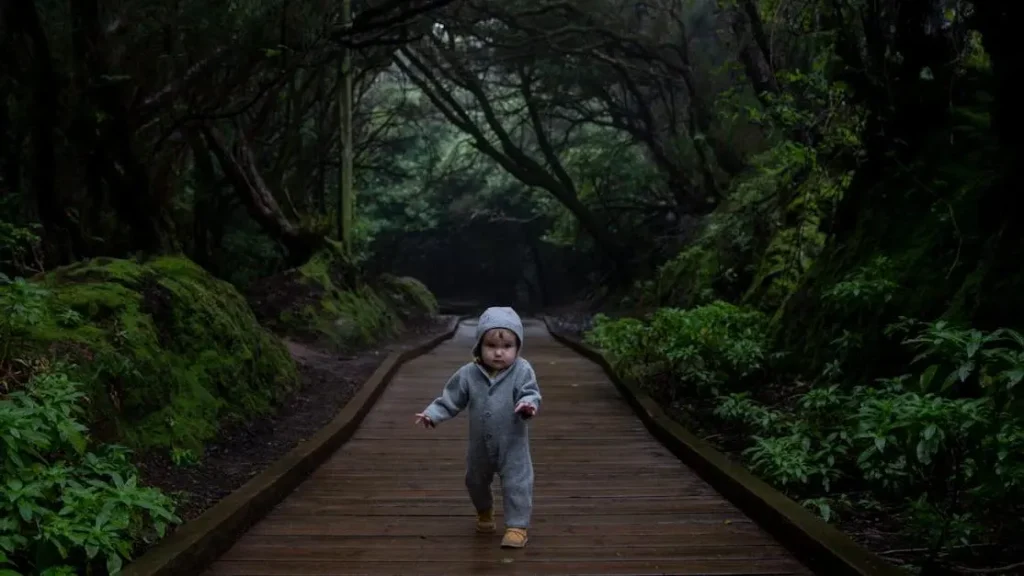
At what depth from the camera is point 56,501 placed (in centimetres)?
373

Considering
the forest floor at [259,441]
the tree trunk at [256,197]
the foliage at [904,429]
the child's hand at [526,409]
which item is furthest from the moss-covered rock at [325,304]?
the child's hand at [526,409]

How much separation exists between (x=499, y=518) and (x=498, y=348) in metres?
1.14

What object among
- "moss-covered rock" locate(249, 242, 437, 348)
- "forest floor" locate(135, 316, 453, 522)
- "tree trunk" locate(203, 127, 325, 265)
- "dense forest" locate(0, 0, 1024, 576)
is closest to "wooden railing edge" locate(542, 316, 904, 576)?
"dense forest" locate(0, 0, 1024, 576)

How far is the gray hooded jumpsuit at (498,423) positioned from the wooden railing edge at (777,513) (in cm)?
135

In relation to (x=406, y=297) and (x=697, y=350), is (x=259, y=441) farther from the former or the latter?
(x=406, y=297)

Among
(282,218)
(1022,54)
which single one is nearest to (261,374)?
(1022,54)

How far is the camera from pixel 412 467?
690 cm

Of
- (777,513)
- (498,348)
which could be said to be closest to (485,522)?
(498,348)

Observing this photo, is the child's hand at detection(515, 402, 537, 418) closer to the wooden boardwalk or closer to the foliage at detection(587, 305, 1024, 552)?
the wooden boardwalk

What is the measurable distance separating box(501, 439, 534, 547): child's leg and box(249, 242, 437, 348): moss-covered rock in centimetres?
1037

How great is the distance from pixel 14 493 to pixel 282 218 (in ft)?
50.3

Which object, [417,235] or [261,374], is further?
[417,235]

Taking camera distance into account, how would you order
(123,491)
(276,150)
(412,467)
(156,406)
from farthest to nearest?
(276,150), (412,467), (156,406), (123,491)

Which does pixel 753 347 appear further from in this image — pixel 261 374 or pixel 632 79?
pixel 632 79
